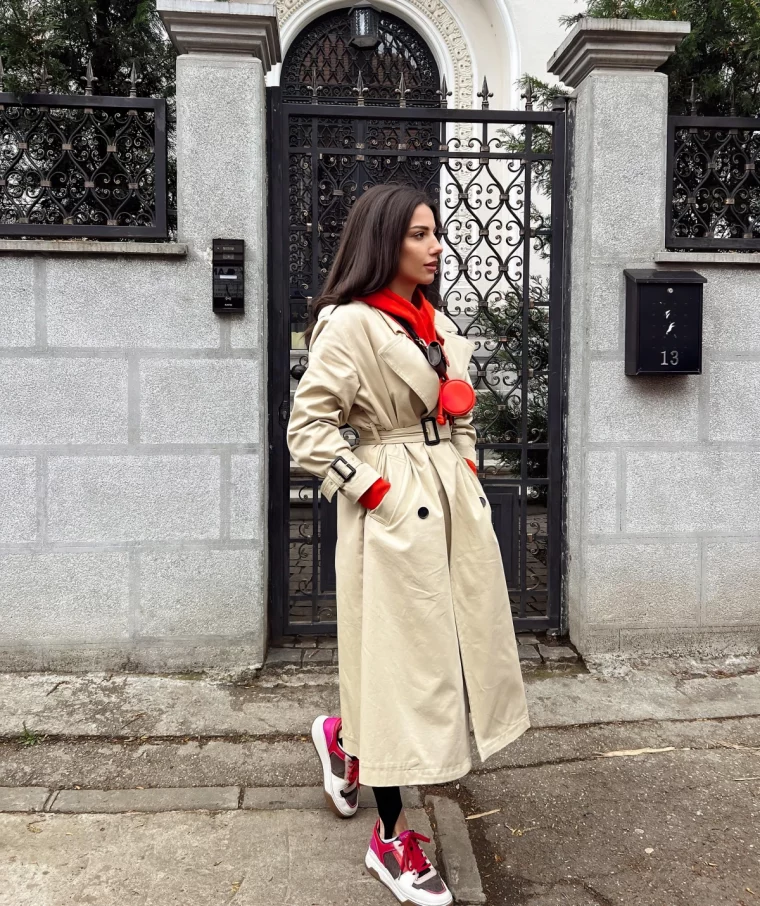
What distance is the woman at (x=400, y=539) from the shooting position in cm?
246

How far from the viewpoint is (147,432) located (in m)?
4.09

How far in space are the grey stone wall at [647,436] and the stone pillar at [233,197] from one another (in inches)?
65.7

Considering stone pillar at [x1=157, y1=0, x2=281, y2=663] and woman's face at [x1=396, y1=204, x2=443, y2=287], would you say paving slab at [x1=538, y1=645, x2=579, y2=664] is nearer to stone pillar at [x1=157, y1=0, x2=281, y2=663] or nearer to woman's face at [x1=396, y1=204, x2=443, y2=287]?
stone pillar at [x1=157, y1=0, x2=281, y2=663]

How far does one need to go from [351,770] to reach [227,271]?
237 centimetres

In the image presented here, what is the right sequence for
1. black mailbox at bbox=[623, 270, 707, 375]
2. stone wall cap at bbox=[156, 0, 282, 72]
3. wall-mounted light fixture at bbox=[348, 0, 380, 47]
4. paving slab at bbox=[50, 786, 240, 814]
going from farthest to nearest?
wall-mounted light fixture at bbox=[348, 0, 380, 47], black mailbox at bbox=[623, 270, 707, 375], stone wall cap at bbox=[156, 0, 282, 72], paving slab at bbox=[50, 786, 240, 814]

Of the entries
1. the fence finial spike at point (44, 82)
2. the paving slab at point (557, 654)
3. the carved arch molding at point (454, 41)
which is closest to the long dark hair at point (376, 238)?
the fence finial spike at point (44, 82)

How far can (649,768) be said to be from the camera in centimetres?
337

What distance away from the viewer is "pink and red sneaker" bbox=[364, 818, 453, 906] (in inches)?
97.1

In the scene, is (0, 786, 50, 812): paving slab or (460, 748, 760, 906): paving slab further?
(0, 786, 50, 812): paving slab

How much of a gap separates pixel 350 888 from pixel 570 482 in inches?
97.3

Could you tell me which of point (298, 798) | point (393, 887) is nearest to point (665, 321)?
point (298, 798)

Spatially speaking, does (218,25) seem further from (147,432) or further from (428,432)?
(428,432)

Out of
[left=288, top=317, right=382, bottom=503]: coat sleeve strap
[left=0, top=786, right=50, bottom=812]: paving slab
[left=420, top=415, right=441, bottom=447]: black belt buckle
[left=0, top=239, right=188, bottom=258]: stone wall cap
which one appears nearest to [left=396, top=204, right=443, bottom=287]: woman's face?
[left=288, top=317, right=382, bottom=503]: coat sleeve strap

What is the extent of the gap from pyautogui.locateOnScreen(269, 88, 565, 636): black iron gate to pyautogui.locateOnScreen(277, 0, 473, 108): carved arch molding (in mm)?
4692
